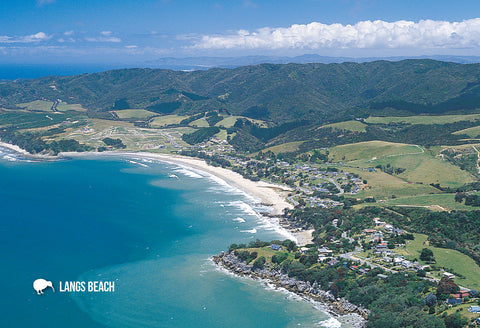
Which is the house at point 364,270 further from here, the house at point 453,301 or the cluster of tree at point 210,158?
the cluster of tree at point 210,158

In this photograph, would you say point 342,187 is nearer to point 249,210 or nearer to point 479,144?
Result: point 249,210

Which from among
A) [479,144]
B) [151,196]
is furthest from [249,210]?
[479,144]

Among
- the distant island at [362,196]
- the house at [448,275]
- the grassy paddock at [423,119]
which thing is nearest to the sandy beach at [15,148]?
the distant island at [362,196]

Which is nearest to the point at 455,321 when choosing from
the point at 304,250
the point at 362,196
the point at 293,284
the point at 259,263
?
the point at 293,284

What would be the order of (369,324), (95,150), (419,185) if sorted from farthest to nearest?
(95,150), (419,185), (369,324)

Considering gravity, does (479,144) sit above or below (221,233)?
above

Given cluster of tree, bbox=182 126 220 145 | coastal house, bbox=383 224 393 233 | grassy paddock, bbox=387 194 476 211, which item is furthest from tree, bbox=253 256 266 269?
cluster of tree, bbox=182 126 220 145

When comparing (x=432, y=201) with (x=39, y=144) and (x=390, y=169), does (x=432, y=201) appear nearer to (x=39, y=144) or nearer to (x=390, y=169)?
(x=390, y=169)
